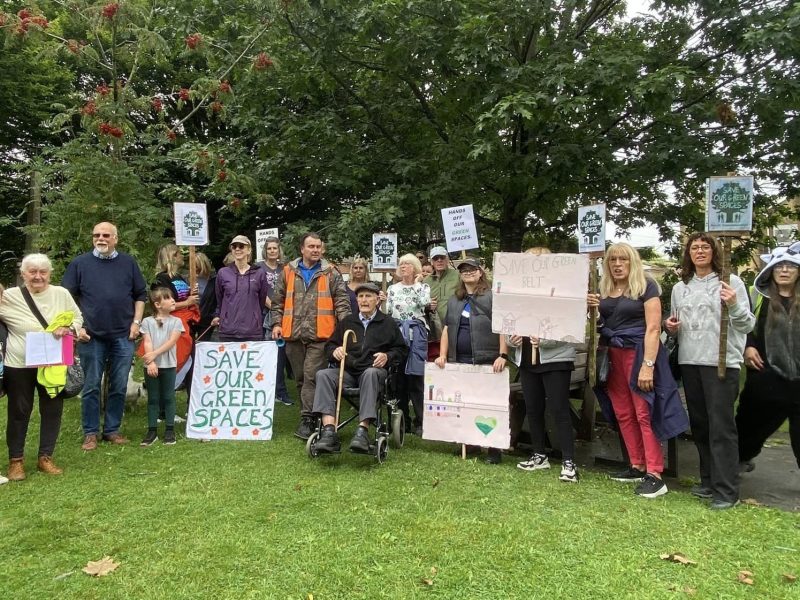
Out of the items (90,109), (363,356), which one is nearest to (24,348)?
(363,356)

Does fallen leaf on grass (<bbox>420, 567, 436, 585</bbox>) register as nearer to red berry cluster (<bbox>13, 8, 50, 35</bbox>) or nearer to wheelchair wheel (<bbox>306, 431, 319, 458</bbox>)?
wheelchair wheel (<bbox>306, 431, 319, 458</bbox>)

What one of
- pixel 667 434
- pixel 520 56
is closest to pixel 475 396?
pixel 667 434

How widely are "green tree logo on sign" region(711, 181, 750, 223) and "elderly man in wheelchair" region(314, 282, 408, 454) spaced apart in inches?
108

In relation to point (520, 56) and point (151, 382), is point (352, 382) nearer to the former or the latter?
point (151, 382)

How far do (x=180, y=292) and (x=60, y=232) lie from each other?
157cm

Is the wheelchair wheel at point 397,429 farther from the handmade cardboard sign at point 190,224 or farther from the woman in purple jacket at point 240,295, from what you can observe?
the handmade cardboard sign at point 190,224

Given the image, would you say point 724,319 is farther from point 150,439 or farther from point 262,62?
point 262,62

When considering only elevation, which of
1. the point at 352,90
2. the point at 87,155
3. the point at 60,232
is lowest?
the point at 60,232

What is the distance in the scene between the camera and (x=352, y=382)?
5.14 m

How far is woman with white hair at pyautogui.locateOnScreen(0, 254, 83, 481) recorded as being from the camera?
441cm

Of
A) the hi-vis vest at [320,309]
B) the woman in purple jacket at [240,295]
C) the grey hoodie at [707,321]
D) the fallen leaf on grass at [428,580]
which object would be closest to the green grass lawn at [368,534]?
the fallen leaf on grass at [428,580]

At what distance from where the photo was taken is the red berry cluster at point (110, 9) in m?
5.98

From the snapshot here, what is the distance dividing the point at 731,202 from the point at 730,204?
1 cm

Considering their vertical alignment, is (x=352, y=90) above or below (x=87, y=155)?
above
